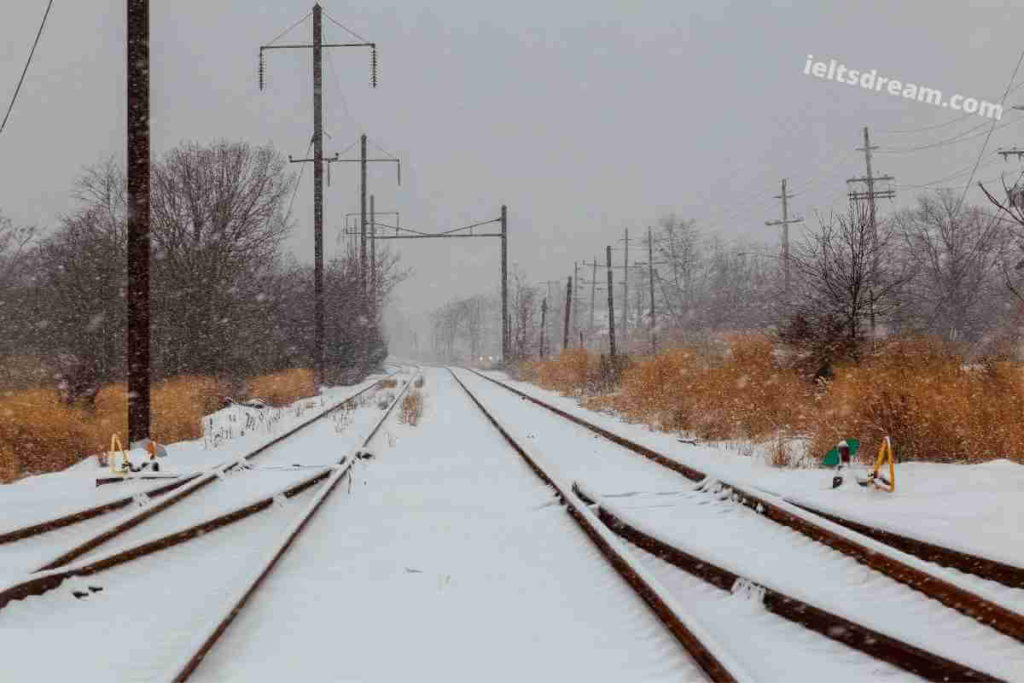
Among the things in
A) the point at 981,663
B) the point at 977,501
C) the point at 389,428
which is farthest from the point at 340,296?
the point at 981,663

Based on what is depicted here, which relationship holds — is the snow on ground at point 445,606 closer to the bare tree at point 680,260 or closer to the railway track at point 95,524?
the railway track at point 95,524

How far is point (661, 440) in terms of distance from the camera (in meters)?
13.2

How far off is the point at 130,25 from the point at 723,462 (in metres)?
10.9

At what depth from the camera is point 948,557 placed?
5320mm

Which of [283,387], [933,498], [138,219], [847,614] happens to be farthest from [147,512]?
[283,387]

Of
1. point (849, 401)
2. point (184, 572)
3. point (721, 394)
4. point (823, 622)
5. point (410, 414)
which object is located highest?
point (849, 401)

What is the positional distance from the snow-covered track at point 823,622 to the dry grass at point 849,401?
191 inches

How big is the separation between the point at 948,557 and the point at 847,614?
163cm

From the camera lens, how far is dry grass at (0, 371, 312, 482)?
11828mm

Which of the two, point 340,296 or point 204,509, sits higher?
point 340,296

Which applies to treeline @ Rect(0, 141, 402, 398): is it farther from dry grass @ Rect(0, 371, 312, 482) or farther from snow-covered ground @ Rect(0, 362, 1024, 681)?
snow-covered ground @ Rect(0, 362, 1024, 681)

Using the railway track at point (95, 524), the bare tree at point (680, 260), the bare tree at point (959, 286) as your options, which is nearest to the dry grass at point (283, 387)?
the railway track at point (95, 524)

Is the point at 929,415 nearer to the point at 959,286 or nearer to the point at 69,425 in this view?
the point at 69,425

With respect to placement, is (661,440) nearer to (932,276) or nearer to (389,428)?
(389,428)
